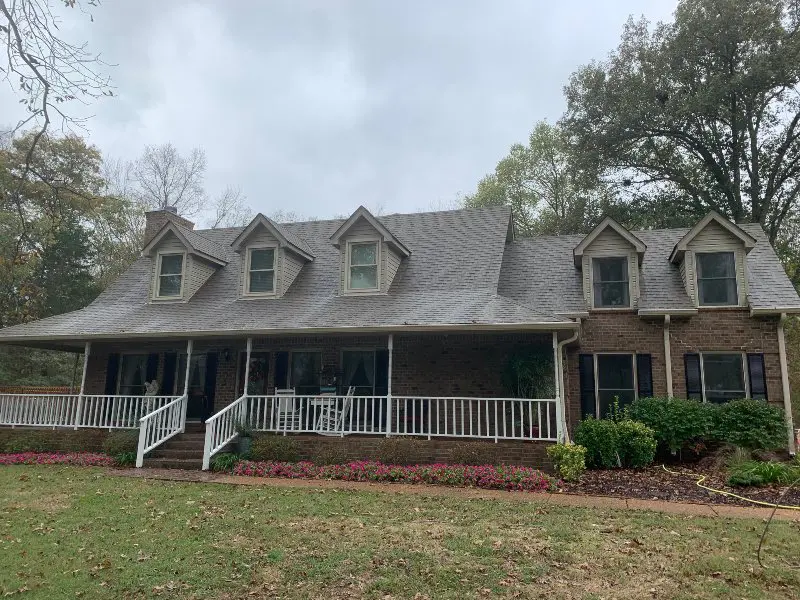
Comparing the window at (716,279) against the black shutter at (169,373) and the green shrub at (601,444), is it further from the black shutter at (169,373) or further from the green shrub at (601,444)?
the black shutter at (169,373)

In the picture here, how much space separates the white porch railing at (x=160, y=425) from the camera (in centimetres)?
1162

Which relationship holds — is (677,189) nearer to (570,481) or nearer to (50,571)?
(570,481)

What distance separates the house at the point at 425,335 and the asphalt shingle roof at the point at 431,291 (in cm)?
7

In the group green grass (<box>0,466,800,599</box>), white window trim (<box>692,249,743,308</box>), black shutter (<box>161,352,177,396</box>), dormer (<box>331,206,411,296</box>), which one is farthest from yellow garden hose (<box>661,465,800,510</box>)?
black shutter (<box>161,352,177,396</box>)

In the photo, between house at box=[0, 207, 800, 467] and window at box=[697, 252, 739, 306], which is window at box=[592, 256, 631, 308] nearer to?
house at box=[0, 207, 800, 467]

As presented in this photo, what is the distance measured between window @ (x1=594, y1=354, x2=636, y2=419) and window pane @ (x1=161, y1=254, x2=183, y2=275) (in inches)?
475

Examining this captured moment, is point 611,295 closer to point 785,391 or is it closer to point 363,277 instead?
point 785,391

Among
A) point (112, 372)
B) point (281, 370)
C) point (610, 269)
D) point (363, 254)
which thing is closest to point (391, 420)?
point (281, 370)

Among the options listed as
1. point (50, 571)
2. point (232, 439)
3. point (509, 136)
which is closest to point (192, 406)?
point (232, 439)

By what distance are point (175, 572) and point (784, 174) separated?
27228 millimetres

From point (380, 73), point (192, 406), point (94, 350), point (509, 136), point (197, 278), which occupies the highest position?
point (509, 136)

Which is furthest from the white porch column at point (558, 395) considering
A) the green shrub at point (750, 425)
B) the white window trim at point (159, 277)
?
the white window trim at point (159, 277)

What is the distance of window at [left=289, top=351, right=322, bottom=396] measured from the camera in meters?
14.2

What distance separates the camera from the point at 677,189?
2653 cm
